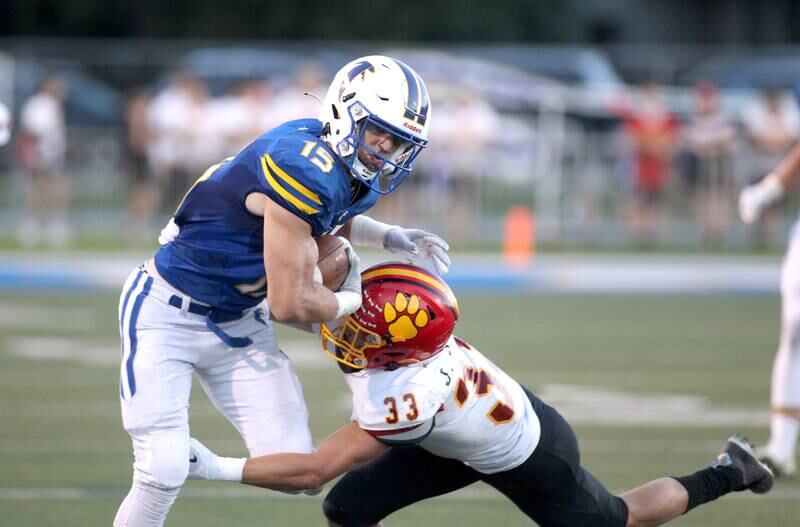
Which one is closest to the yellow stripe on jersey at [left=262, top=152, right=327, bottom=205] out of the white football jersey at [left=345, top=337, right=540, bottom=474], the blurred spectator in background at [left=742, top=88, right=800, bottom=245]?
the white football jersey at [left=345, top=337, right=540, bottom=474]

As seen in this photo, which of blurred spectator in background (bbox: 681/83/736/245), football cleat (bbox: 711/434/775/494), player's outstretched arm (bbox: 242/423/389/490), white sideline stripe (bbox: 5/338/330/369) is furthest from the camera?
blurred spectator in background (bbox: 681/83/736/245)

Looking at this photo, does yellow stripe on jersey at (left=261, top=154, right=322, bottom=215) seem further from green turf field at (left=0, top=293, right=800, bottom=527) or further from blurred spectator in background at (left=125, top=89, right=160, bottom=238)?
blurred spectator in background at (left=125, top=89, right=160, bottom=238)

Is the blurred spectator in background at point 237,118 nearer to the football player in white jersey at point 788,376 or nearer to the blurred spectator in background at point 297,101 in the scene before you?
the blurred spectator in background at point 297,101

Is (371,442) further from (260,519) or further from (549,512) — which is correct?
(260,519)

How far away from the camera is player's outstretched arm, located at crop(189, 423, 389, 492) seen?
441cm

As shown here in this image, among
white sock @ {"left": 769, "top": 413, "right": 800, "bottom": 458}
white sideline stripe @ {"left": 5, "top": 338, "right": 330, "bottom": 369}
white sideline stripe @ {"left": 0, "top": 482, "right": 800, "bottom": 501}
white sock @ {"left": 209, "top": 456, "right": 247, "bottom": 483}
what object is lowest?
white sideline stripe @ {"left": 5, "top": 338, "right": 330, "bottom": 369}

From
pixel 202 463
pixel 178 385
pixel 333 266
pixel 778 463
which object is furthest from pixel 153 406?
pixel 778 463

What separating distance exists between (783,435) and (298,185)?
10.3 ft

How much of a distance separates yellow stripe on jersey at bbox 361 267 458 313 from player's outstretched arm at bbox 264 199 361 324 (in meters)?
0.18

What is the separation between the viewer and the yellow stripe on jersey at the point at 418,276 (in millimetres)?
4422

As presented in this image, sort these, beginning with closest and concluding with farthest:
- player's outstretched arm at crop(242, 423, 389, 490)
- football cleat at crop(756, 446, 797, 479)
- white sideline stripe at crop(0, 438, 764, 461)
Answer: player's outstretched arm at crop(242, 423, 389, 490), football cleat at crop(756, 446, 797, 479), white sideline stripe at crop(0, 438, 764, 461)

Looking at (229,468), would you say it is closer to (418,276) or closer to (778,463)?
(418,276)

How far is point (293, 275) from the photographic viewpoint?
4348 mm

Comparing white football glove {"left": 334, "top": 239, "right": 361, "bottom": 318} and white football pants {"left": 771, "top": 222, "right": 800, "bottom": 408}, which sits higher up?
white football glove {"left": 334, "top": 239, "right": 361, "bottom": 318}
